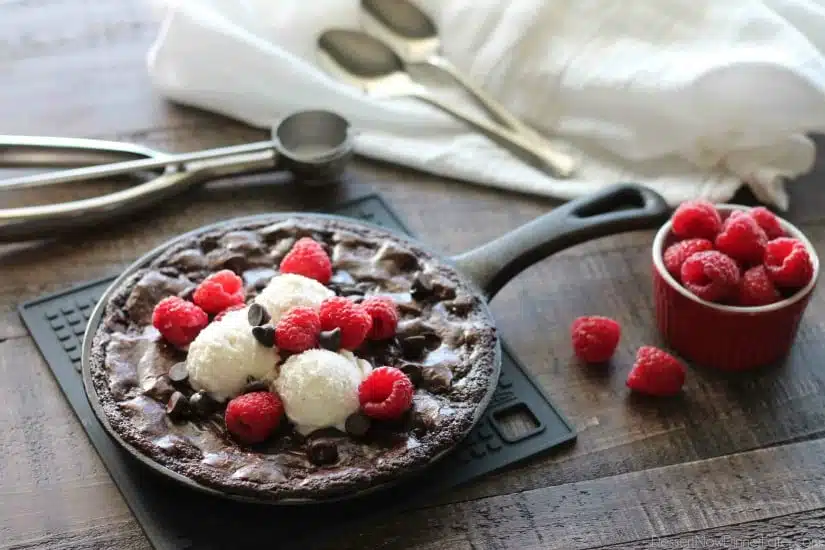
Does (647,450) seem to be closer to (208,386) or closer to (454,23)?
(208,386)

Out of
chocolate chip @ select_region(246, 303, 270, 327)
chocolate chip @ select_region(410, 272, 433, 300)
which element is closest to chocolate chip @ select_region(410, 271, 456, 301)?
chocolate chip @ select_region(410, 272, 433, 300)

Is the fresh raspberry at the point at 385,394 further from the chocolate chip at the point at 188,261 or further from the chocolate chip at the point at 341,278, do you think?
the chocolate chip at the point at 188,261

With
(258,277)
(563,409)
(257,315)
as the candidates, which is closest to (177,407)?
(257,315)

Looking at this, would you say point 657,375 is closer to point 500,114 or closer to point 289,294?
point 289,294

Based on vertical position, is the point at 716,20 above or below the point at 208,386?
above

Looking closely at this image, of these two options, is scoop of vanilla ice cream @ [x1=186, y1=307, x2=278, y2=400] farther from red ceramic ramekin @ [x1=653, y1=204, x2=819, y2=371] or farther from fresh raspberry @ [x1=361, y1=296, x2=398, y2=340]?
red ceramic ramekin @ [x1=653, y1=204, x2=819, y2=371]

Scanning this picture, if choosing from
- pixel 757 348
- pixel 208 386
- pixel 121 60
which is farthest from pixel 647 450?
pixel 121 60

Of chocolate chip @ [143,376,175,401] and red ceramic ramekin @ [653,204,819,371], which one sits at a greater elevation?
red ceramic ramekin @ [653,204,819,371]
